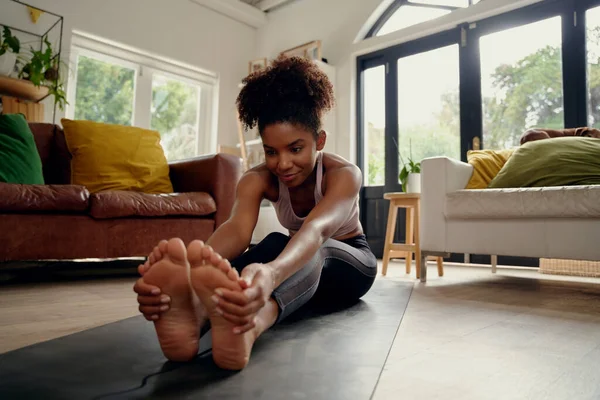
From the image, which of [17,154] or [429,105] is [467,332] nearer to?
[17,154]

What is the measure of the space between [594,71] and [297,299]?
308 centimetres

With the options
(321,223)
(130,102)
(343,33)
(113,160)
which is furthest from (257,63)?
(321,223)

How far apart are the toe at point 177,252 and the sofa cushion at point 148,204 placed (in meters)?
1.54

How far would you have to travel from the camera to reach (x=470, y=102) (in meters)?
3.43

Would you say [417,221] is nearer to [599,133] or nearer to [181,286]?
[599,133]

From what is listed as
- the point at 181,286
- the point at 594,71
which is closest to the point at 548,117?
the point at 594,71

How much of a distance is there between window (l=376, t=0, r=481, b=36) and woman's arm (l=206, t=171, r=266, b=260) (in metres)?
3.23

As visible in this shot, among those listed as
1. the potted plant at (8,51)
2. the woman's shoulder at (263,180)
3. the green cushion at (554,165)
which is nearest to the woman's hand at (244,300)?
the woman's shoulder at (263,180)

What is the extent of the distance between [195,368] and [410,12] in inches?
157

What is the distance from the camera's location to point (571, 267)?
101 inches

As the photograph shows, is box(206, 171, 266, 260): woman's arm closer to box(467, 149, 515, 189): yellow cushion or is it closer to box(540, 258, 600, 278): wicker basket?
box(467, 149, 515, 189): yellow cushion

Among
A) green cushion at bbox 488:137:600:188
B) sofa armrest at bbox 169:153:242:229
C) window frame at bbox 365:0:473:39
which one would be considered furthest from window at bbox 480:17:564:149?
sofa armrest at bbox 169:153:242:229

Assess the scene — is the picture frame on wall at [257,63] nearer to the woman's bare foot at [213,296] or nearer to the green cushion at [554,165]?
the green cushion at [554,165]

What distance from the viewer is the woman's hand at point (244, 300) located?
0.64 meters
